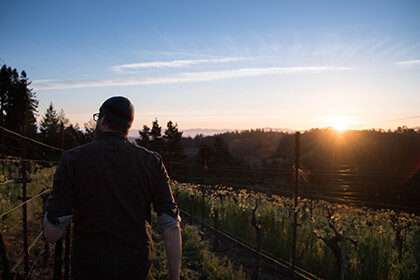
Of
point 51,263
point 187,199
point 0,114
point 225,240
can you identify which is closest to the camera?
point 51,263

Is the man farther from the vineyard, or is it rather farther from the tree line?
the tree line

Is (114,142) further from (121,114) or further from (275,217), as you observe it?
(275,217)

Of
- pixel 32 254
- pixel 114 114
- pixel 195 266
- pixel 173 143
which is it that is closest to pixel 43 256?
pixel 32 254

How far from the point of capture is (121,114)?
1796mm

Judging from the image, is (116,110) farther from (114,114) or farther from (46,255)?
(46,255)

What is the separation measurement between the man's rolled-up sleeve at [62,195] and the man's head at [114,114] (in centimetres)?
30

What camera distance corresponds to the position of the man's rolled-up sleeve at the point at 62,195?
157cm

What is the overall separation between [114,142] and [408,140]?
38599mm

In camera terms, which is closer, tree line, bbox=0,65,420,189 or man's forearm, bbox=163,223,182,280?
man's forearm, bbox=163,223,182,280

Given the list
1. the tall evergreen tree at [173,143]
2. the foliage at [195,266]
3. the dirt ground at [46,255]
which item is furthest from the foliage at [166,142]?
the foliage at [195,266]

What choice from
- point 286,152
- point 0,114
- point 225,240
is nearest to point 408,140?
point 286,152

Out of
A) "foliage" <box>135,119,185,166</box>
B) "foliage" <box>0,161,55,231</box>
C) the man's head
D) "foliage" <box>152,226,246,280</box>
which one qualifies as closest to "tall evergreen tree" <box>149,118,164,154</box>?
"foliage" <box>135,119,185,166</box>

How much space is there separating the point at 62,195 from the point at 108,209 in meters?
0.27

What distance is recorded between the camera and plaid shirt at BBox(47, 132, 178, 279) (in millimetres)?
1615
